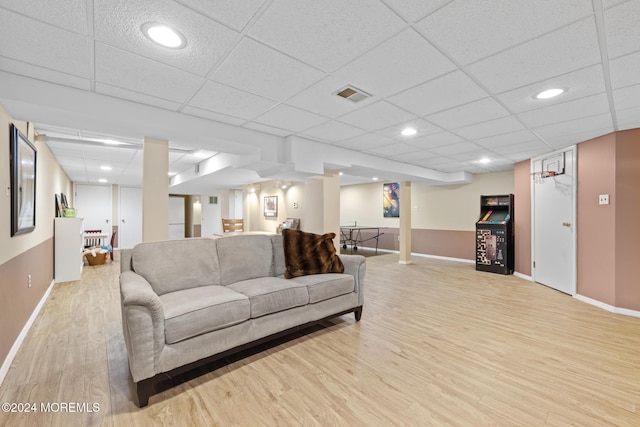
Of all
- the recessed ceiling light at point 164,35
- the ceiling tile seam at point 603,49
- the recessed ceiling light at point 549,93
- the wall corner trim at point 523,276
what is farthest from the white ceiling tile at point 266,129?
the wall corner trim at point 523,276

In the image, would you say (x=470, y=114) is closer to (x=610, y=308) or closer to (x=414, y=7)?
(x=414, y=7)

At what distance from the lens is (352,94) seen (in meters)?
2.63

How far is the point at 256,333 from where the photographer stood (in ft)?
7.86

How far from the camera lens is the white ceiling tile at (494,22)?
4.93ft

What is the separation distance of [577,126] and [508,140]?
0.78 m

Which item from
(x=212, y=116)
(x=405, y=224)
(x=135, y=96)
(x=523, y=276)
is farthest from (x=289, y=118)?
(x=523, y=276)

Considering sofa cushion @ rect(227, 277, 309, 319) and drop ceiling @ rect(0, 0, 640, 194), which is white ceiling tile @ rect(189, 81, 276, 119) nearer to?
drop ceiling @ rect(0, 0, 640, 194)

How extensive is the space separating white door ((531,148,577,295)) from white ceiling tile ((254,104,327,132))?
13.4 ft

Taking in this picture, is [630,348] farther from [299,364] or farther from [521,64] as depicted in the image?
[299,364]

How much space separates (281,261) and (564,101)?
3.30 meters

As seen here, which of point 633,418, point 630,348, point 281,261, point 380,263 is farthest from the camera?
point 380,263

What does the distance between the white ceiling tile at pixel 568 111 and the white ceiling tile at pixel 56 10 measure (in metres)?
3.84

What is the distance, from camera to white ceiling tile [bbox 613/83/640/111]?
8.09ft

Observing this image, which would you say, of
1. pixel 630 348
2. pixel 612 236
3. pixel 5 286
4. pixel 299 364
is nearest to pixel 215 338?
pixel 299 364
